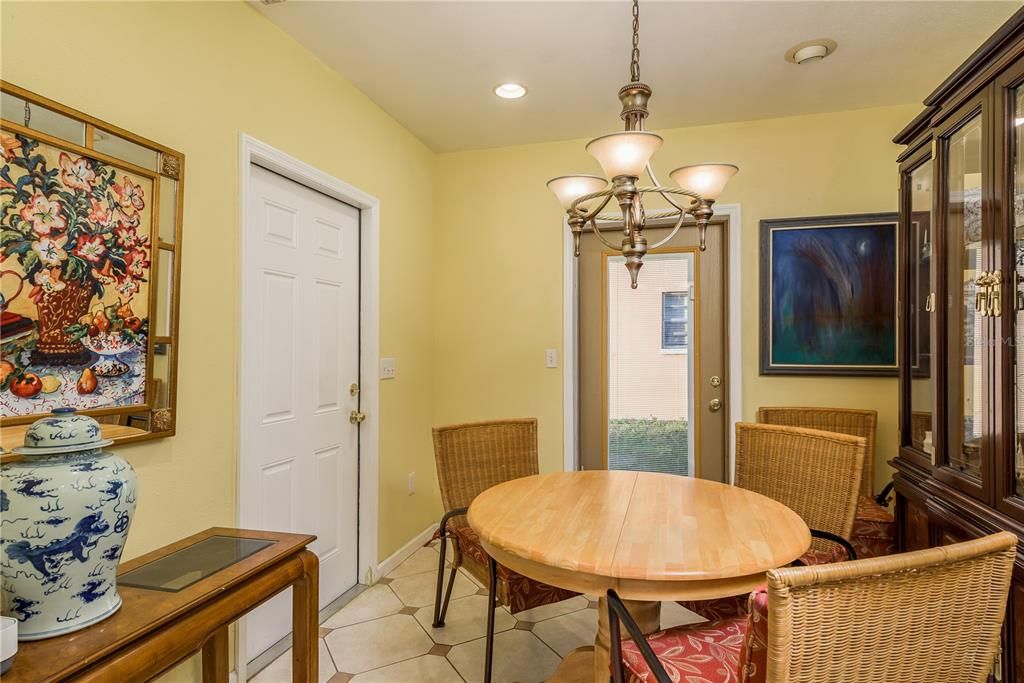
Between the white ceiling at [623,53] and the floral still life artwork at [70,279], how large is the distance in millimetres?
1046

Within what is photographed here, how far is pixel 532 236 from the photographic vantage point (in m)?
3.55

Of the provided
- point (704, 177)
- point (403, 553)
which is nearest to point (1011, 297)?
point (704, 177)

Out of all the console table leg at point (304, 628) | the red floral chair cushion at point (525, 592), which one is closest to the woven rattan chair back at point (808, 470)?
the red floral chair cushion at point (525, 592)

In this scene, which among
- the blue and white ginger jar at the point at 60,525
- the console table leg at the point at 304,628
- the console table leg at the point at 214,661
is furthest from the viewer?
the console table leg at the point at 214,661

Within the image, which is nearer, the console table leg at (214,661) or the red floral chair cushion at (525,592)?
the console table leg at (214,661)

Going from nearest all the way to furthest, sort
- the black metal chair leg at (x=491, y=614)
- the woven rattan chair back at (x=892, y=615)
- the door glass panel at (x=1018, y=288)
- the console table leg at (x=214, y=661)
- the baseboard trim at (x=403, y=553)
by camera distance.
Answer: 1. the woven rattan chair back at (x=892, y=615)
2. the door glass panel at (x=1018, y=288)
3. the console table leg at (x=214, y=661)
4. the black metal chair leg at (x=491, y=614)
5. the baseboard trim at (x=403, y=553)

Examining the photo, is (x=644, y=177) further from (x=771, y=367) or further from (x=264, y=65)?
(x=264, y=65)

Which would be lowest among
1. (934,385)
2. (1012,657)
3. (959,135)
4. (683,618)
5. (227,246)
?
(683,618)

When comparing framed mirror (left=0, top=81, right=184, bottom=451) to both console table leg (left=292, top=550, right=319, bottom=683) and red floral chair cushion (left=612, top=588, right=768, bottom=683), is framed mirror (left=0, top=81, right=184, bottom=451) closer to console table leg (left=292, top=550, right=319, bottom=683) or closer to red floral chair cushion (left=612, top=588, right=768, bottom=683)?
console table leg (left=292, top=550, right=319, bottom=683)

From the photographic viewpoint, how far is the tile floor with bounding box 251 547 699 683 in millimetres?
2143

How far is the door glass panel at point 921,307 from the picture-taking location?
6.85 ft

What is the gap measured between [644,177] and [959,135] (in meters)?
1.61

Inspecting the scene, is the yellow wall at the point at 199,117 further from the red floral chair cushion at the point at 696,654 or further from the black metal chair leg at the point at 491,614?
the red floral chair cushion at the point at 696,654

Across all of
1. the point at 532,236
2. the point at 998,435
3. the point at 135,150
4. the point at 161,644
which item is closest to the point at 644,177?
the point at 532,236
